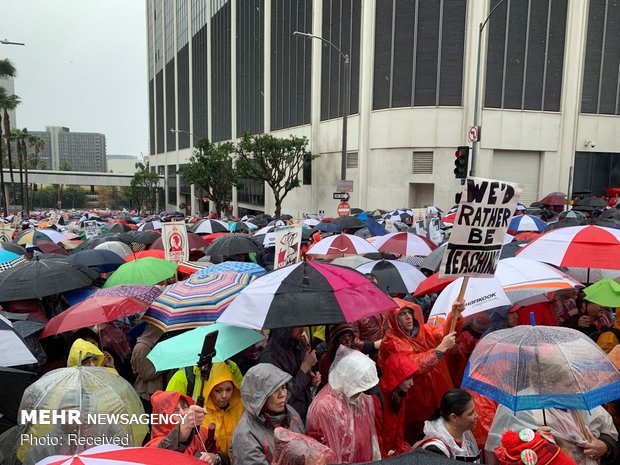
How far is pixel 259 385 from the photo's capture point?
3.18 metres

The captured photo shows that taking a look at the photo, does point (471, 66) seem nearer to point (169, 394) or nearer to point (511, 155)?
point (511, 155)

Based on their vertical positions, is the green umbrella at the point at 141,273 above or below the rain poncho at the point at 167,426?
above

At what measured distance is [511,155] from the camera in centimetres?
2836

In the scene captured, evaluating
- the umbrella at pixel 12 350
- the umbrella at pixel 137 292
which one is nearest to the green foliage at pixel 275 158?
the umbrella at pixel 137 292

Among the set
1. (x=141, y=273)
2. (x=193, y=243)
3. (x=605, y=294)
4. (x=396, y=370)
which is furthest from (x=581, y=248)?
(x=193, y=243)

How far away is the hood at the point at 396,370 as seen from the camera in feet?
12.6

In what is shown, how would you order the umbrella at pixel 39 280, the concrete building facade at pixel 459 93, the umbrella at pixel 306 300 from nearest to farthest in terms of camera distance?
the umbrella at pixel 306 300, the umbrella at pixel 39 280, the concrete building facade at pixel 459 93

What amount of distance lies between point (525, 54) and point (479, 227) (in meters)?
26.6

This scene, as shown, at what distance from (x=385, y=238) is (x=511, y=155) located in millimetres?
21820

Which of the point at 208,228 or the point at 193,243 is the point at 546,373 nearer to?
the point at 193,243

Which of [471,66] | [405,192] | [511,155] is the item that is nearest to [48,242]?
[405,192]

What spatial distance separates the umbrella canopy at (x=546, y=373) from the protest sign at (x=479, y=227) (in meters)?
0.81

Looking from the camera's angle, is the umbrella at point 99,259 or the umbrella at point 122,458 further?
the umbrella at point 99,259

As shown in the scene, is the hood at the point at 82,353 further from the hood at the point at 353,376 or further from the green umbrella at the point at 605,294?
the green umbrella at the point at 605,294
